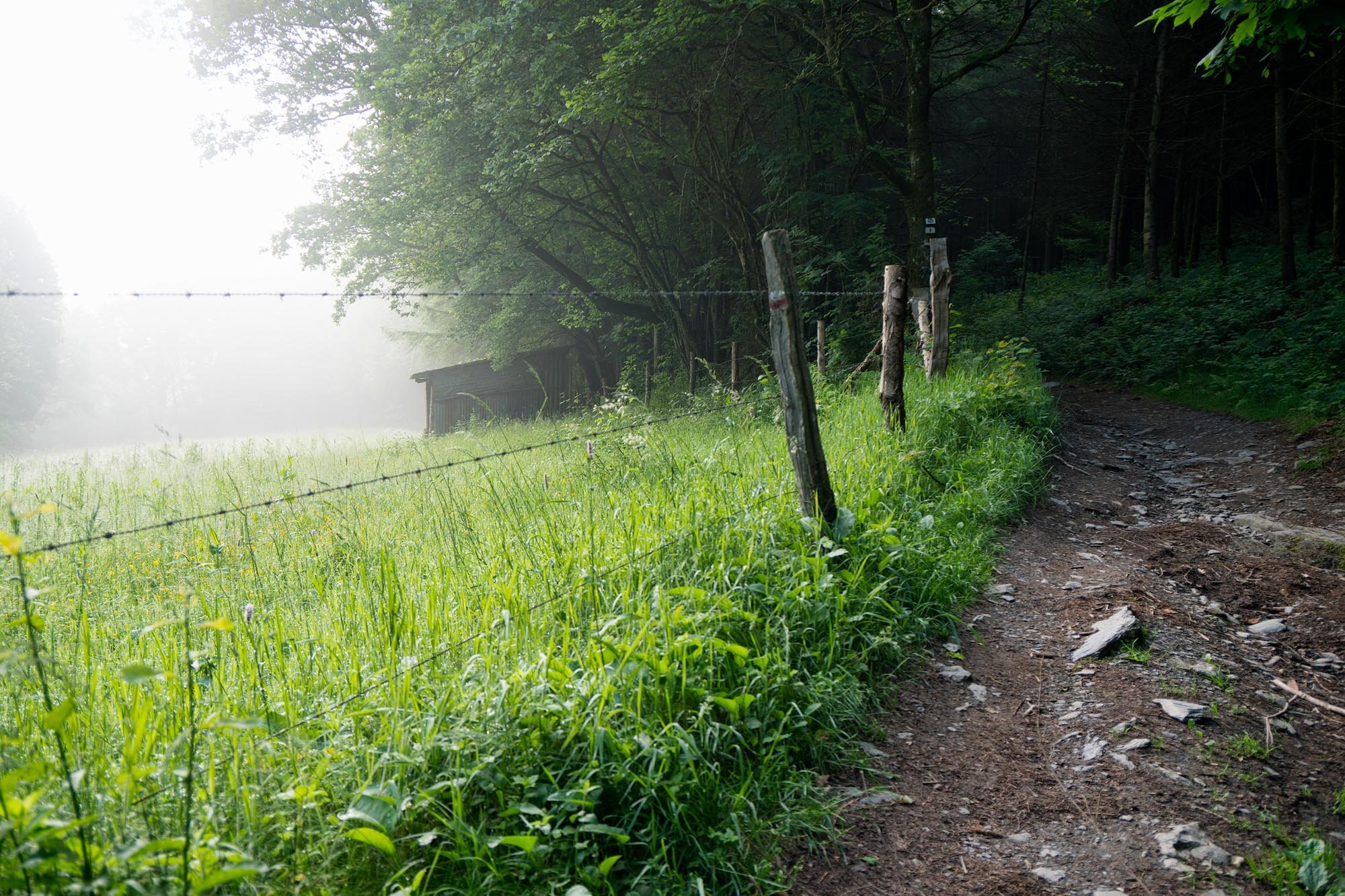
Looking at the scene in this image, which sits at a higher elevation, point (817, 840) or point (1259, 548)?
point (1259, 548)

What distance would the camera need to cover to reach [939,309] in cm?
930

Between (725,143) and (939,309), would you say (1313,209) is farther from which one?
(939,309)

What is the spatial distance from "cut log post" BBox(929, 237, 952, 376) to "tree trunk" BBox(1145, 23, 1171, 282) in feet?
38.9

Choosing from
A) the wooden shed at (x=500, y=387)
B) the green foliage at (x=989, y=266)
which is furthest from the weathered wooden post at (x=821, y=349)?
the wooden shed at (x=500, y=387)

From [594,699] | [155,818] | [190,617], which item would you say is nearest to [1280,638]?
[594,699]

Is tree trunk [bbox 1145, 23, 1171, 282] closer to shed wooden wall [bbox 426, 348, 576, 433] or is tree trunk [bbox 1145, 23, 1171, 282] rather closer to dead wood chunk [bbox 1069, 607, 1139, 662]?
dead wood chunk [bbox 1069, 607, 1139, 662]

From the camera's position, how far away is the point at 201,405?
77750mm

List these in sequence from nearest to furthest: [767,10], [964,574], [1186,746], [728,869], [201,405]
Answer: [728,869]
[1186,746]
[964,574]
[767,10]
[201,405]

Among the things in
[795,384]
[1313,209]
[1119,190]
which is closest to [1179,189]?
[1119,190]

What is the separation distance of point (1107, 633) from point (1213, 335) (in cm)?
1204

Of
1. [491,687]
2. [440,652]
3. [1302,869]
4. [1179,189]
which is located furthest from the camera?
[1179,189]

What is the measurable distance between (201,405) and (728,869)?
90.3m

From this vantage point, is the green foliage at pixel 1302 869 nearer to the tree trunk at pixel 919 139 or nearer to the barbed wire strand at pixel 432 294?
the barbed wire strand at pixel 432 294

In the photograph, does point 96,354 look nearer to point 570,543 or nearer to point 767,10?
point 767,10
